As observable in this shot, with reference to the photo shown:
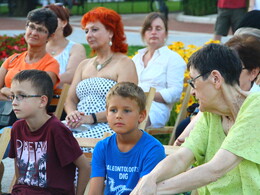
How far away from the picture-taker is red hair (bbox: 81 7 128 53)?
5707 millimetres

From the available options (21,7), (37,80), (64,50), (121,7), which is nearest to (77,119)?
(37,80)

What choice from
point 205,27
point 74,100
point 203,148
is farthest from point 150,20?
point 205,27

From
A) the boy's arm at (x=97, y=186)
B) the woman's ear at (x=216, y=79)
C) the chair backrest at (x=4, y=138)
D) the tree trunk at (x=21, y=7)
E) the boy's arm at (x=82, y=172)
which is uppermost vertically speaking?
the woman's ear at (x=216, y=79)

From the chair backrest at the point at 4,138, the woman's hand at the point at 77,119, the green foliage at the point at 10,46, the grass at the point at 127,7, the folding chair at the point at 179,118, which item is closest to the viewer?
the chair backrest at the point at 4,138

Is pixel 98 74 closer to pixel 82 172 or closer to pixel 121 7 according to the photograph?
pixel 82 172

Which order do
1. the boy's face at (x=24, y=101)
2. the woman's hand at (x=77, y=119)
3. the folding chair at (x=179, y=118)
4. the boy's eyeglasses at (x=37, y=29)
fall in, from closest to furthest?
1. the boy's face at (x=24, y=101)
2. the woman's hand at (x=77, y=119)
3. the boy's eyeglasses at (x=37, y=29)
4. the folding chair at (x=179, y=118)

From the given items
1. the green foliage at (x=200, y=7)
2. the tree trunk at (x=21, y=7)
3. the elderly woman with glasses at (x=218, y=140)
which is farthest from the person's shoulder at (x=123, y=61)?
the tree trunk at (x=21, y=7)

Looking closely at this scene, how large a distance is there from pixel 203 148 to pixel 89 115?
2.12 metres

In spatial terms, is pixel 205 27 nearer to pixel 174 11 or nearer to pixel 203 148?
pixel 174 11

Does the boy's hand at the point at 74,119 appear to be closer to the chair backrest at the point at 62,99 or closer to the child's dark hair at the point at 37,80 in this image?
the chair backrest at the point at 62,99

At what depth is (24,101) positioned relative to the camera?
4.52 meters

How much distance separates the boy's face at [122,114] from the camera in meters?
3.95

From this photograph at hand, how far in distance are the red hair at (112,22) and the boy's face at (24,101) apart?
136 cm

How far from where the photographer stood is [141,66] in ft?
21.5
